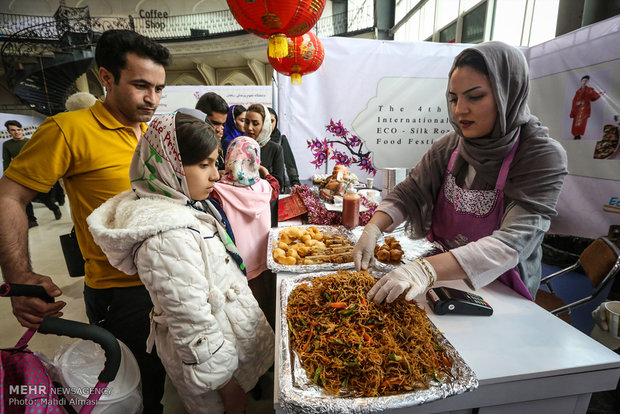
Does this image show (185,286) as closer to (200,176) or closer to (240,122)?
(200,176)

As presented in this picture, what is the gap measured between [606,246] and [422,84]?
10.7 ft

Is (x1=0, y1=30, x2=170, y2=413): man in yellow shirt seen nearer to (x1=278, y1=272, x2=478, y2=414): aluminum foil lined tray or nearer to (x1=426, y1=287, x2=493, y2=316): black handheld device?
(x1=278, y1=272, x2=478, y2=414): aluminum foil lined tray

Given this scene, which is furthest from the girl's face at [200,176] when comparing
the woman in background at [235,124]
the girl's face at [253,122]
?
the woman in background at [235,124]

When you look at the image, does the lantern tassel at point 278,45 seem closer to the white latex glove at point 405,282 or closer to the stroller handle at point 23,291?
the white latex glove at point 405,282

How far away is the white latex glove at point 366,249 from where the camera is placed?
4.67 feet

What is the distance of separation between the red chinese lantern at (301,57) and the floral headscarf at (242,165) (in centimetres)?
169

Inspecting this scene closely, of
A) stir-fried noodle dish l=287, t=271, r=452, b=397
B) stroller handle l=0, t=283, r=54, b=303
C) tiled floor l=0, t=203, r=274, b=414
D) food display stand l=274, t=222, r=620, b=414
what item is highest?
stroller handle l=0, t=283, r=54, b=303

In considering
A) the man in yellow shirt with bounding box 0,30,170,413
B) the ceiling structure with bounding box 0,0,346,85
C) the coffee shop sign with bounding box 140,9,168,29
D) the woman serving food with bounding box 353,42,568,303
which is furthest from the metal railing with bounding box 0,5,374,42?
the woman serving food with bounding box 353,42,568,303

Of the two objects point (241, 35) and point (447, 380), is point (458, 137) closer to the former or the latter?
point (447, 380)

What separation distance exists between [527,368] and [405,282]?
0.42 meters

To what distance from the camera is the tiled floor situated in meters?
1.96

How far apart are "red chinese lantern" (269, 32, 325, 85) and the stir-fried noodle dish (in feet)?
9.46

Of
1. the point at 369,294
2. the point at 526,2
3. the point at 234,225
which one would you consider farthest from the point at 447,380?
the point at 526,2

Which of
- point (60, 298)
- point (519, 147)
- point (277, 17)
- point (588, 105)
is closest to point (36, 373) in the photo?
point (519, 147)
